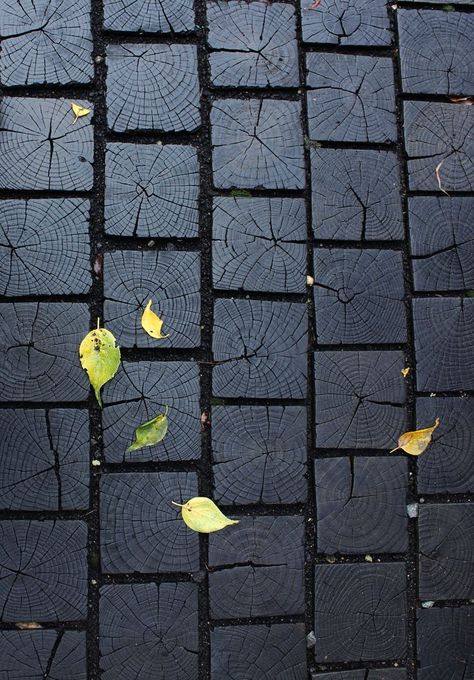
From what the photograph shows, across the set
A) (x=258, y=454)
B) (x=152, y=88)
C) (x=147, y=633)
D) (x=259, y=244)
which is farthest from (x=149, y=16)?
(x=147, y=633)

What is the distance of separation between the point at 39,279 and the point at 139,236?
1.23ft

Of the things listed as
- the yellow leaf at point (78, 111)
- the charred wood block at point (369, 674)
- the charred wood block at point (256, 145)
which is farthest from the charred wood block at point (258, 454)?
the yellow leaf at point (78, 111)

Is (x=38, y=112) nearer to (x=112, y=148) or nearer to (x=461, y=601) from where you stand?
(x=112, y=148)

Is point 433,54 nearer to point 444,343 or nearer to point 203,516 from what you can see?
point 444,343

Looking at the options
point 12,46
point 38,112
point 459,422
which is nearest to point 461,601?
point 459,422

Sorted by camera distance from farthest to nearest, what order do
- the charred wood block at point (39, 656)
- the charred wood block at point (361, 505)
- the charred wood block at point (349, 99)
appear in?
the charred wood block at point (349, 99) < the charred wood block at point (361, 505) < the charred wood block at point (39, 656)

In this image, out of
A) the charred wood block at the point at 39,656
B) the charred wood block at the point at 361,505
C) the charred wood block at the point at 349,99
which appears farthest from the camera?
the charred wood block at the point at 349,99

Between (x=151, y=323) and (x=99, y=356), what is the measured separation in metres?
0.21

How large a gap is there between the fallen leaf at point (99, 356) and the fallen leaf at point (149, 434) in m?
0.17

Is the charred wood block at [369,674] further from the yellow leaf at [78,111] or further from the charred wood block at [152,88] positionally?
the yellow leaf at [78,111]

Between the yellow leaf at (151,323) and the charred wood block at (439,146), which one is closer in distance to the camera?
the yellow leaf at (151,323)

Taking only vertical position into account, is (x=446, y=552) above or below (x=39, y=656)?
above

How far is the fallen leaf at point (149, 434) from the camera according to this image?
7.73ft

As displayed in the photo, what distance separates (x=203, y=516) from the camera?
7.68 ft
